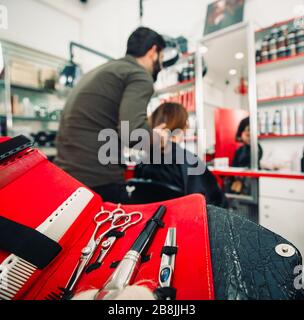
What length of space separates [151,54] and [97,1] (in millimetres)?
3766

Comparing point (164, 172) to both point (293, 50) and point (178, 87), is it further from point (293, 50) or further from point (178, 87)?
point (178, 87)

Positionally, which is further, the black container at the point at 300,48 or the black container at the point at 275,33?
the black container at the point at 275,33

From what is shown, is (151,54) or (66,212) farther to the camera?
(151,54)

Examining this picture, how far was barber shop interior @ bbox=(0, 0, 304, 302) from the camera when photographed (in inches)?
13.5

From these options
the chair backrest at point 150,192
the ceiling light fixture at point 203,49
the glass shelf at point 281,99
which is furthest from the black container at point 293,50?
the chair backrest at point 150,192

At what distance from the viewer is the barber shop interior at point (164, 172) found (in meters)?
0.34

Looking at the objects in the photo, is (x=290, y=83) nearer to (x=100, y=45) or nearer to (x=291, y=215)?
(x=291, y=215)

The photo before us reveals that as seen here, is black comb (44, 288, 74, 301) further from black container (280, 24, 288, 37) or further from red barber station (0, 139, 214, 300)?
black container (280, 24, 288, 37)

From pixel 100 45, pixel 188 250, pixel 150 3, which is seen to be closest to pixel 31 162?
pixel 188 250

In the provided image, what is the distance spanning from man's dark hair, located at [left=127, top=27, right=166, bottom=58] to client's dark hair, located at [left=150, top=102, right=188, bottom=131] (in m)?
0.40

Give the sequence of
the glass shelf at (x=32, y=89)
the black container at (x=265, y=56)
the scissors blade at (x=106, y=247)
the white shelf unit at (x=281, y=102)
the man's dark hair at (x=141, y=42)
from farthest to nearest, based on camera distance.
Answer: the glass shelf at (x=32, y=89) → the black container at (x=265, y=56) → the white shelf unit at (x=281, y=102) → the man's dark hair at (x=141, y=42) → the scissors blade at (x=106, y=247)

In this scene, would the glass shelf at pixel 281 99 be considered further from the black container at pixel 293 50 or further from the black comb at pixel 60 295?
the black comb at pixel 60 295
